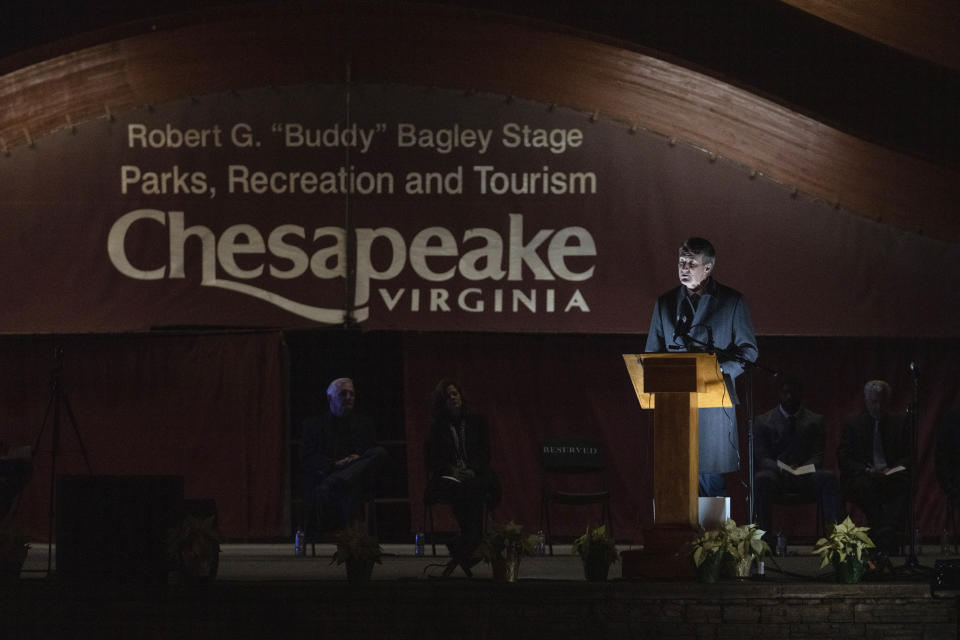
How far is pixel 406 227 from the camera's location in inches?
419

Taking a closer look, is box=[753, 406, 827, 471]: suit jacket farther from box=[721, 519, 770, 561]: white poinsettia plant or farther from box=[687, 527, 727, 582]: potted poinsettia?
box=[687, 527, 727, 582]: potted poinsettia

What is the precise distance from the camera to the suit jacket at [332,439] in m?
9.64

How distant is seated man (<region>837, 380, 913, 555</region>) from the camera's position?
9.23 meters

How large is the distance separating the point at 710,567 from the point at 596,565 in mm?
652

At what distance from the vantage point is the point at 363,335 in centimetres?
1112

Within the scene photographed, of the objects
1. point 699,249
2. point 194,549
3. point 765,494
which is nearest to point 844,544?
point 699,249

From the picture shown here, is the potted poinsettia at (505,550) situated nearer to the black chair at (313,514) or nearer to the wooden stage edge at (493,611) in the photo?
the wooden stage edge at (493,611)

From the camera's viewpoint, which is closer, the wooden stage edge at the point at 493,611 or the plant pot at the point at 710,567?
the wooden stage edge at the point at 493,611

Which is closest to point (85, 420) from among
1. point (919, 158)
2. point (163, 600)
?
point (163, 600)

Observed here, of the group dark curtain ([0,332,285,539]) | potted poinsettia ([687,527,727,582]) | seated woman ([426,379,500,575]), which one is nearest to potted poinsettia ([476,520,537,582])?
potted poinsettia ([687,527,727,582])

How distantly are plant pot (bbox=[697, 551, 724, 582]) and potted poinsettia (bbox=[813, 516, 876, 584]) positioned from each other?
57 cm

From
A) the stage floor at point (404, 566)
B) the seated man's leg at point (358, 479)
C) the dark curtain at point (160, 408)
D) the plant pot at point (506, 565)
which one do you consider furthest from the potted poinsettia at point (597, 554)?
the dark curtain at point (160, 408)

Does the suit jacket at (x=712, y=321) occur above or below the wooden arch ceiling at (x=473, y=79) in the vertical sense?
below

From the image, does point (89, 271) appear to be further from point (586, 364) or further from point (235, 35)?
point (586, 364)
